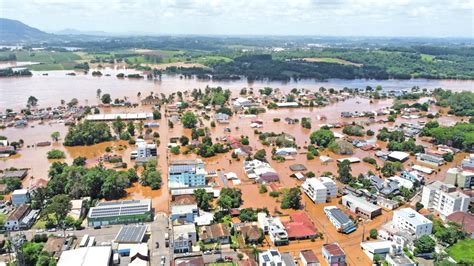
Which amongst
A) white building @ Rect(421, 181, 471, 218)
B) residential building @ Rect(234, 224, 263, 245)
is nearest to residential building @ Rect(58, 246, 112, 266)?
residential building @ Rect(234, 224, 263, 245)

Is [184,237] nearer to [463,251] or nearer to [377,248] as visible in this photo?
[377,248]

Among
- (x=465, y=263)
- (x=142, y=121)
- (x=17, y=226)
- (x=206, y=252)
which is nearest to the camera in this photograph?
(x=465, y=263)

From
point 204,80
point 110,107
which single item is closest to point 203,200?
point 110,107

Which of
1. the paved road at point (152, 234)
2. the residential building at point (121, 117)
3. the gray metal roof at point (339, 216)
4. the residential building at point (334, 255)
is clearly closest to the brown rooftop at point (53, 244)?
the paved road at point (152, 234)

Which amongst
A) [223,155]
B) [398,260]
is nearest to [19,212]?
[223,155]

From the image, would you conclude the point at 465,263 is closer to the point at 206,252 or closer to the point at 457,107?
the point at 206,252

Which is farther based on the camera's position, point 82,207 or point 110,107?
point 110,107
